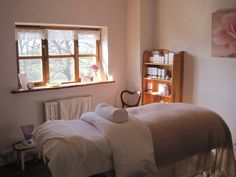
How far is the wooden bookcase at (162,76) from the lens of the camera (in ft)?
13.3

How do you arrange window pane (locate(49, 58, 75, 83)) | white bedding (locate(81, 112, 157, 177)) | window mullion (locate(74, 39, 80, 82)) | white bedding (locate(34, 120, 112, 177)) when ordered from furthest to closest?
window mullion (locate(74, 39, 80, 82)) → window pane (locate(49, 58, 75, 83)) → white bedding (locate(81, 112, 157, 177)) → white bedding (locate(34, 120, 112, 177))

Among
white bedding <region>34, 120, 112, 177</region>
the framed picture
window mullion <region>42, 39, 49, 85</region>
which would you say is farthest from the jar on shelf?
white bedding <region>34, 120, 112, 177</region>

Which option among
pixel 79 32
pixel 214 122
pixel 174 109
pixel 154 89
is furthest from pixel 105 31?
pixel 214 122

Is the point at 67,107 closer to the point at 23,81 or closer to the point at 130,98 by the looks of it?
the point at 23,81

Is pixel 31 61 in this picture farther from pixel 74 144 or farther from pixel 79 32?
pixel 74 144

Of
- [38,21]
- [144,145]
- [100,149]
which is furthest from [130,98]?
[100,149]

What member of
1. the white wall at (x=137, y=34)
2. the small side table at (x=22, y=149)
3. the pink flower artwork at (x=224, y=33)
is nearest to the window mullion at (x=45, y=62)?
the small side table at (x=22, y=149)

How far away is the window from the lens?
12.6 ft

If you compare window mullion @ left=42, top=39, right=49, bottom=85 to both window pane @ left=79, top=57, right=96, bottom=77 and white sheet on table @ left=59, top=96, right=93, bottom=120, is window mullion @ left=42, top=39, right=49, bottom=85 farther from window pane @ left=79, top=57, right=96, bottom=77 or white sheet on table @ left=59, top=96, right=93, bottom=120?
window pane @ left=79, top=57, right=96, bottom=77

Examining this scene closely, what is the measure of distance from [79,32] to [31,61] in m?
0.92

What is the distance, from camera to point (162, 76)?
4.23 metres

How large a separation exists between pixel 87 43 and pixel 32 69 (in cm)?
107

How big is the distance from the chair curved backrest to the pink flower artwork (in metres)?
1.50

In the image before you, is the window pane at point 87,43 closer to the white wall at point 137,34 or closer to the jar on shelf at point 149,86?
the white wall at point 137,34
